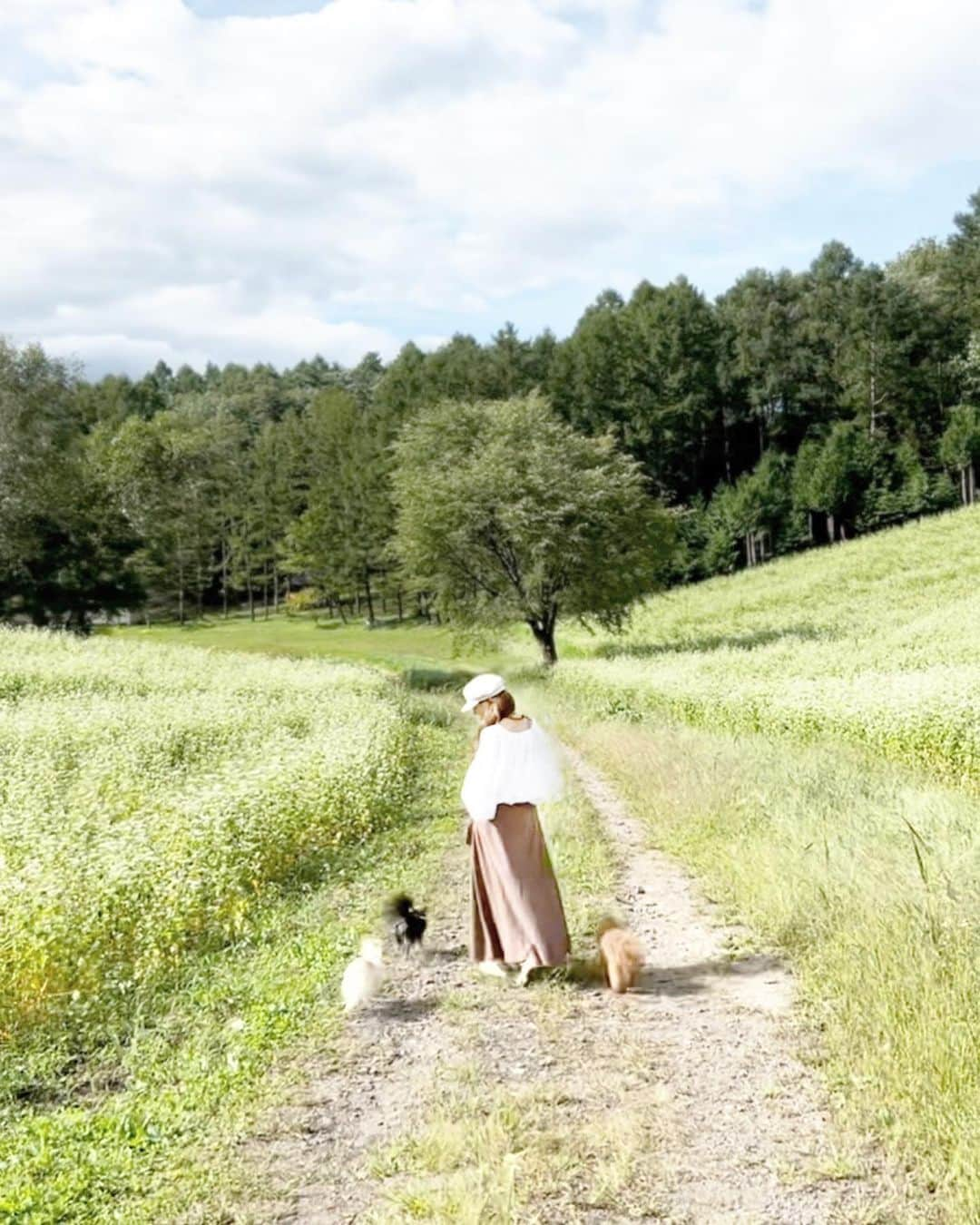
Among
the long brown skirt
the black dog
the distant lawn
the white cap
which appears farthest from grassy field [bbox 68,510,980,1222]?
the distant lawn

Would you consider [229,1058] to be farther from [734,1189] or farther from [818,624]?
[818,624]

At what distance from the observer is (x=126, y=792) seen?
1261 centimetres

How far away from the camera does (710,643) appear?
→ 42.3m

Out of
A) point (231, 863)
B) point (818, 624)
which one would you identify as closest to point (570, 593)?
point (818, 624)

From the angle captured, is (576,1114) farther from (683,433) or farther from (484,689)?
(683,433)

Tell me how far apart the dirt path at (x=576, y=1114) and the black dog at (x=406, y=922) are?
1.08 ft

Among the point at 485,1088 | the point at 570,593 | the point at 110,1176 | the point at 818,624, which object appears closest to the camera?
the point at 110,1176

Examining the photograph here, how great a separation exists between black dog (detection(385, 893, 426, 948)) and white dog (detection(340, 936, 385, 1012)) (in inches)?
27.0

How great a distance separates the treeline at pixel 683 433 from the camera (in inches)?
2820

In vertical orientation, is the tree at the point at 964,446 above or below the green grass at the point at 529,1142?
above

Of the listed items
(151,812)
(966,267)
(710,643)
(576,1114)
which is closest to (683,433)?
(966,267)

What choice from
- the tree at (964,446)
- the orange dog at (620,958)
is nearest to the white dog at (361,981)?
the orange dog at (620,958)

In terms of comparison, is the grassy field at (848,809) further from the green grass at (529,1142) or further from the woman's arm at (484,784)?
the woman's arm at (484,784)

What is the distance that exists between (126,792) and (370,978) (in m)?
6.51
